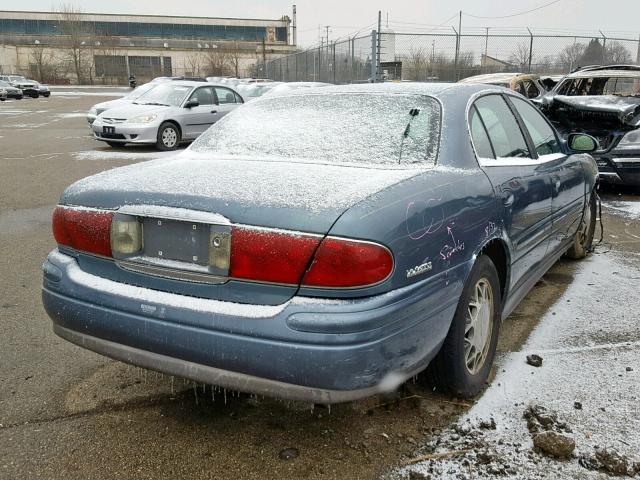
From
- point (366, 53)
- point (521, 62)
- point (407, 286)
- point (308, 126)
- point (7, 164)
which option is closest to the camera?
point (407, 286)

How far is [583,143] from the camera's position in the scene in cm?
414

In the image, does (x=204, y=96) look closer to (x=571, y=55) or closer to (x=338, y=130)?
(x=338, y=130)

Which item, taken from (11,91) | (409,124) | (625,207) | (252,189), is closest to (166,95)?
(625,207)

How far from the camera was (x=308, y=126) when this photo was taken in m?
2.97

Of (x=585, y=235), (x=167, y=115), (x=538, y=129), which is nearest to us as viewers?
(x=538, y=129)

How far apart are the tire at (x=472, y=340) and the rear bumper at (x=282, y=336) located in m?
0.15

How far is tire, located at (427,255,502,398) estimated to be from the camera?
2480 mm

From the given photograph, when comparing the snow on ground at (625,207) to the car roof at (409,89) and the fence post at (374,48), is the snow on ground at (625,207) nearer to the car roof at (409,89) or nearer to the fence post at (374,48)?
the car roof at (409,89)

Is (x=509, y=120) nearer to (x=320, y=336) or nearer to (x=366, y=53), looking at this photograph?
(x=320, y=336)

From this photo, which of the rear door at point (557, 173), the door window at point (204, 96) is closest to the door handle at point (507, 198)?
the rear door at point (557, 173)

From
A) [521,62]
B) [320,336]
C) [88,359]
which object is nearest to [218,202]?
[320,336]

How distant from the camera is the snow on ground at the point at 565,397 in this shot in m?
2.26

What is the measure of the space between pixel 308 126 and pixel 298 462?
1622mm

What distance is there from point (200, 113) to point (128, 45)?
253ft
